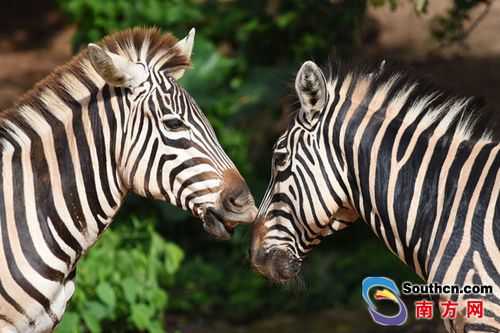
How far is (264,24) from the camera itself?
1302cm

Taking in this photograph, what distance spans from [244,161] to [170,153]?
665 cm

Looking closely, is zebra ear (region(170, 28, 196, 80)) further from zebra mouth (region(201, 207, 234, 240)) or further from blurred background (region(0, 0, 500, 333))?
blurred background (region(0, 0, 500, 333))

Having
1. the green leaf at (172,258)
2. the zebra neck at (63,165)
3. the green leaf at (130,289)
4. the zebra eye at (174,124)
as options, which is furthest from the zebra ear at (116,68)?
the green leaf at (172,258)

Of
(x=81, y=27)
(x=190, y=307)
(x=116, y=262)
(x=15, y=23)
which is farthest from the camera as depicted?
(x=15, y=23)

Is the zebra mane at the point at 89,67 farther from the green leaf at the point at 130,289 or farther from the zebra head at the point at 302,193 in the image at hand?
the green leaf at the point at 130,289

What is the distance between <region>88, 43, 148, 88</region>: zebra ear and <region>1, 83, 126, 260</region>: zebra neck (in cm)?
11

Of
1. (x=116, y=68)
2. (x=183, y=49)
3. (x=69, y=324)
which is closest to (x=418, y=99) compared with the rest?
(x=183, y=49)

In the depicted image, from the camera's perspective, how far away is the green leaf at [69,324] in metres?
7.27

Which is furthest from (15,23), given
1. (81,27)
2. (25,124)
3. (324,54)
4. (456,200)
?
(456,200)

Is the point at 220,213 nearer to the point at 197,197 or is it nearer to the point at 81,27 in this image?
the point at 197,197

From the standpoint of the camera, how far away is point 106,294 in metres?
7.91

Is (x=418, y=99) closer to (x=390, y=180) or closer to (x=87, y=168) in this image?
(x=390, y=180)

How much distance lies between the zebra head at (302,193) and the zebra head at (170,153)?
303mm

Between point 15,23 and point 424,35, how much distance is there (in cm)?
817
